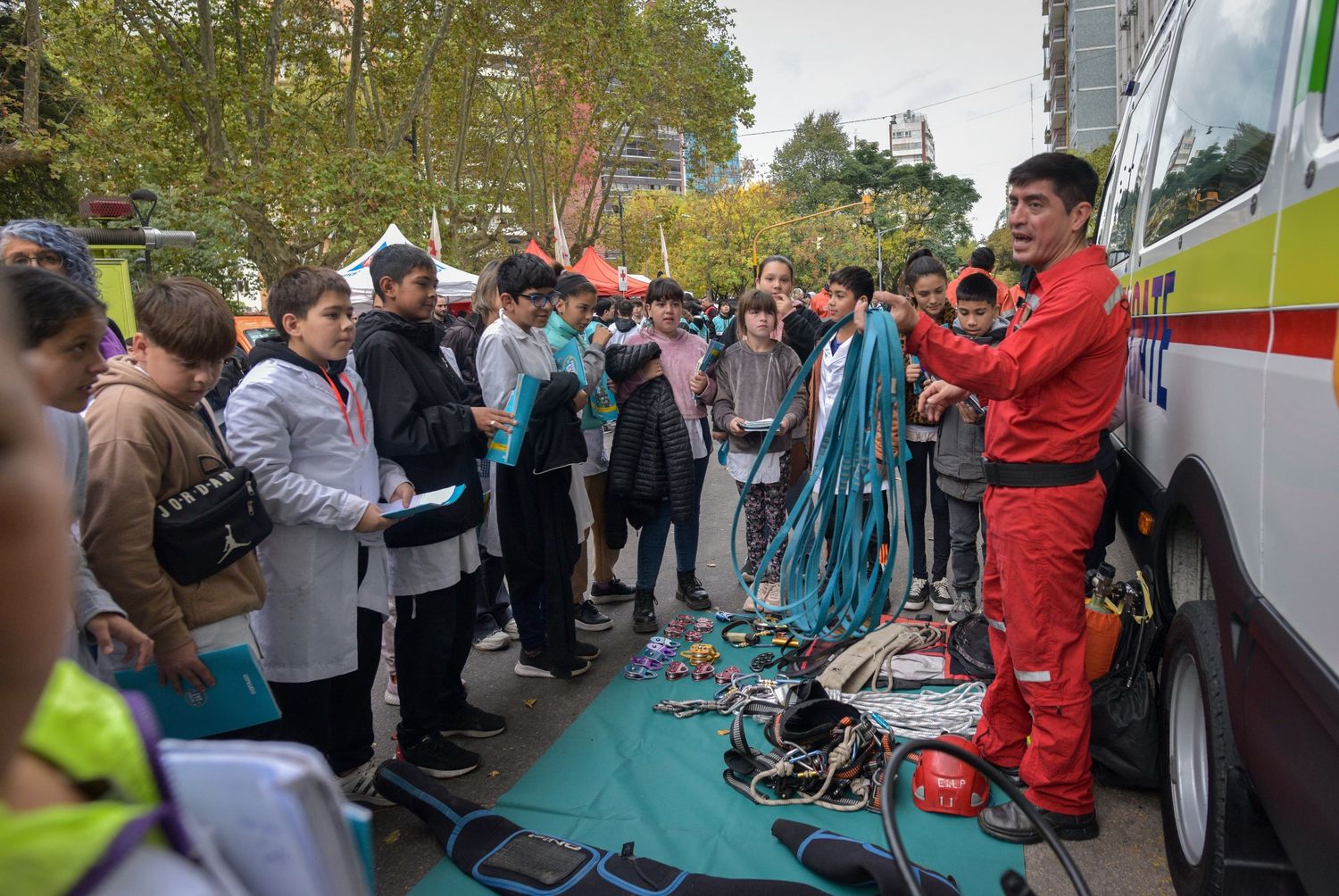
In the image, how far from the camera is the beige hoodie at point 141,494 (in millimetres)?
2338

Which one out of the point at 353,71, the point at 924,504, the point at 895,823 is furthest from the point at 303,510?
the point at 353,71

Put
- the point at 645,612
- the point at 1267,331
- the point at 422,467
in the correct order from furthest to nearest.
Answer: the point at 645,612 < the point at 422,467 < the point at 1267,331

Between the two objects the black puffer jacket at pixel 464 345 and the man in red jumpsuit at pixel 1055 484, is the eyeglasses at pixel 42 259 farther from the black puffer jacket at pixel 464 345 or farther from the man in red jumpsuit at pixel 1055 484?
the man in red jumpsuit at pixel 1055 484

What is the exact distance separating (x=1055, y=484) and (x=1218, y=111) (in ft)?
3.96

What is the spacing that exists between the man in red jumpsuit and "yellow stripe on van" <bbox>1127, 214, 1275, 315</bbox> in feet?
0.66

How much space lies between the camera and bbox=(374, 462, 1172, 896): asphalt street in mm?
2786

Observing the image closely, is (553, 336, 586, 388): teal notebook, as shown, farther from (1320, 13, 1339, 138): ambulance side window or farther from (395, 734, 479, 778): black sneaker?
(1320, 13, 1339, 138): ambulance side window

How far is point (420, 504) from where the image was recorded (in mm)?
3090

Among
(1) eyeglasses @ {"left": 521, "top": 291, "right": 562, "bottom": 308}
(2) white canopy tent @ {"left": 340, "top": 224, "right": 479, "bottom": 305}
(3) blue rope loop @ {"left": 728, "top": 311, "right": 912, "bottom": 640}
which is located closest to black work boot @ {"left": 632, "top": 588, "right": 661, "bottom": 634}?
(3) blue rope loop @ {"left": 728, "top": 311, "right": 912, "bottom": 640}

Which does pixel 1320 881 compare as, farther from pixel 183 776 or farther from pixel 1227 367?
pixel 183 776

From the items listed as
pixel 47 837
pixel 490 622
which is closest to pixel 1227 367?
pixel 47 837

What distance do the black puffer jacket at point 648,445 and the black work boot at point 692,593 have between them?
543 mm

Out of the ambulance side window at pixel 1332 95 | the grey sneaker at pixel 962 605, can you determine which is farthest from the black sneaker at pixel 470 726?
the ambulance side window at pixel 1332 95

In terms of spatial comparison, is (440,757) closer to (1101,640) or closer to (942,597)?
(1101,640)
